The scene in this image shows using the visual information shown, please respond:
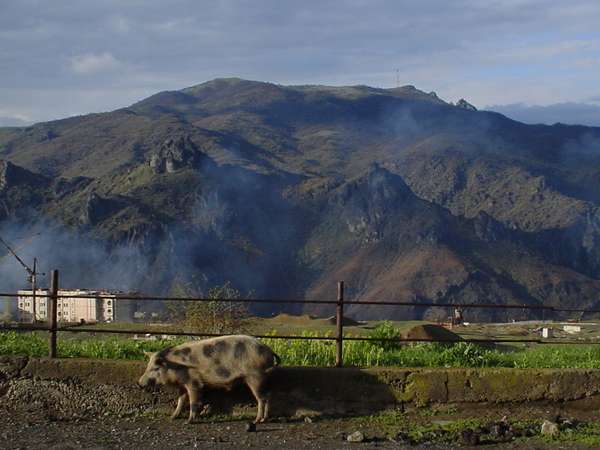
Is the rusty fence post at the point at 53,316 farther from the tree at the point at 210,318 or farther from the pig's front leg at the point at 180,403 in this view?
Answer: the tree at the point at 210,318

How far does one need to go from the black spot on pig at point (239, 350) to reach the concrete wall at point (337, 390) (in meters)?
0.49

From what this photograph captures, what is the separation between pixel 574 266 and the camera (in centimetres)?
17450

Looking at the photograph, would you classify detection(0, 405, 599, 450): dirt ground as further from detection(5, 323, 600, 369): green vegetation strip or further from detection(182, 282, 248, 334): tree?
detection(182, 282, 248, 334): tree

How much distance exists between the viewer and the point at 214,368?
36.7 feet

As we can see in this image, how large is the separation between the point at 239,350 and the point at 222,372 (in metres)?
0.31

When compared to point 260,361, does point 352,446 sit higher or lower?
lower

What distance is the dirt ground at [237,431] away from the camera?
10164 mm

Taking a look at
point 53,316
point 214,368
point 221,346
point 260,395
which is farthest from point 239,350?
point 53,316

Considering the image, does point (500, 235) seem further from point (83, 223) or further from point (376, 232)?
point (83, 223)

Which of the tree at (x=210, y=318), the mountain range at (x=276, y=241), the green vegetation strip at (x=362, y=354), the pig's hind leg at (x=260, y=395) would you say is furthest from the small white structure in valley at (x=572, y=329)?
the mountain range at (x=276, y=241)

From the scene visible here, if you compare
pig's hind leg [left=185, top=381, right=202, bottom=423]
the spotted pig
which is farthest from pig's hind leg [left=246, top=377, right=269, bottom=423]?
pig's hind leg [left=185, top=381, right=202, bottom=423]

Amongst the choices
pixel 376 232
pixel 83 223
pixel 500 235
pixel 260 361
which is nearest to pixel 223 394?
pixel 260 361

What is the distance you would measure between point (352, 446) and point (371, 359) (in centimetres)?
232

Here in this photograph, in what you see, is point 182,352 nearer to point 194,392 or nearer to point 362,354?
point 194,392
